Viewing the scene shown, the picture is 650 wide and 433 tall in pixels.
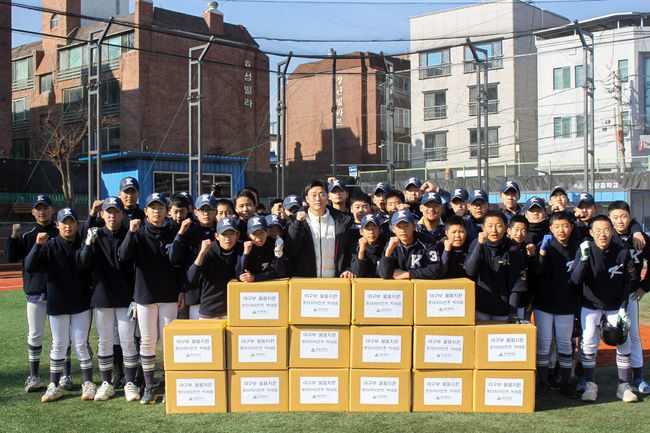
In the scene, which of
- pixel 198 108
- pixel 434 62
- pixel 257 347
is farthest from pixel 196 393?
pixel 434 62

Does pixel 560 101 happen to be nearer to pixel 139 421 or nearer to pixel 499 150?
pixel 499 150

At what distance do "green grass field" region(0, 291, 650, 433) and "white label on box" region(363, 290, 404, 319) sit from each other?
33.5 inches

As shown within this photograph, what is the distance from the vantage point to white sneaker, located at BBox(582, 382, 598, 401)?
544cm

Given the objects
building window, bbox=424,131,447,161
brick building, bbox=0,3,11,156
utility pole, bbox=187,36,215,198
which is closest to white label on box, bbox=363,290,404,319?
utility pole, bbox=187,36,215,198

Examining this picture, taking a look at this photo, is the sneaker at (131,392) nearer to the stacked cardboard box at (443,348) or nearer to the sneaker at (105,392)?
the sneaker at (105,392)

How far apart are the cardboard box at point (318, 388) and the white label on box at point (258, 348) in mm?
235

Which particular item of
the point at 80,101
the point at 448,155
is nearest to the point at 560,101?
the point at 448,155

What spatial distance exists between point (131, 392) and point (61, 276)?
4.27 feet

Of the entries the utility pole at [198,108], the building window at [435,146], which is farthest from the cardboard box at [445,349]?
the building window at [435,146]

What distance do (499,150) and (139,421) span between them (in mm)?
37226

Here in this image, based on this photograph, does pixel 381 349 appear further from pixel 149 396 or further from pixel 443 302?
pixel 149 396

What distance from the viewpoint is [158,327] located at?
5.80m

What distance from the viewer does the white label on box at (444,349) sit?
17.0 feet

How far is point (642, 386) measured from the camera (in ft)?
18.3
